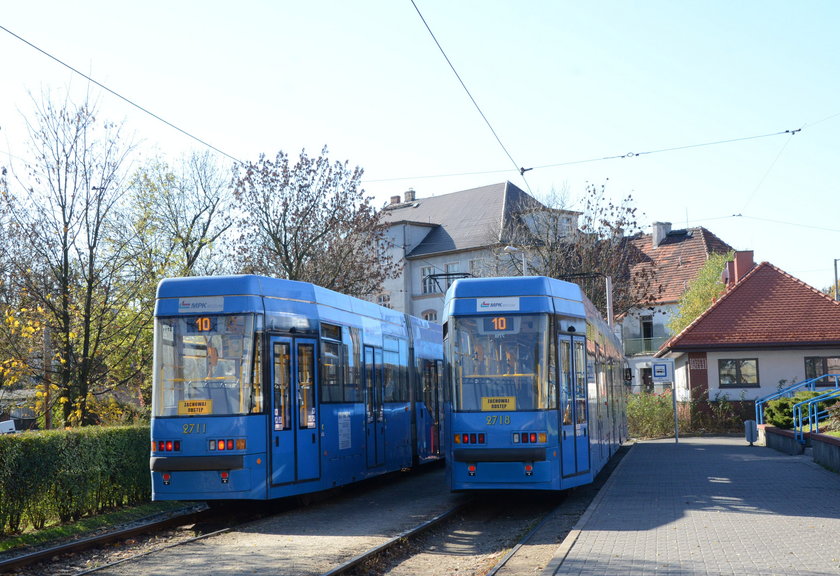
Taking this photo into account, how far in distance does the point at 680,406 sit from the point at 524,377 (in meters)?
25.9

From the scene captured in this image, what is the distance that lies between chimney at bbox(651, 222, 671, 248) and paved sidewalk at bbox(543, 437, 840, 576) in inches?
1988

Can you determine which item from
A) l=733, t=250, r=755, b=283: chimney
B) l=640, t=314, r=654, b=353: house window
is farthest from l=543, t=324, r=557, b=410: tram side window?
l=640, t=314, r=654, b=353: house window

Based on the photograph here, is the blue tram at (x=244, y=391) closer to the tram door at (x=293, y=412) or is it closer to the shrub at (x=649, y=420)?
the tram door at (x=293, y=412)

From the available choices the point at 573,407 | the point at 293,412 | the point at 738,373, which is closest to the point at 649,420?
the point at 738,373

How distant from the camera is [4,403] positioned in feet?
114

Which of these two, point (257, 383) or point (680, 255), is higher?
point (680, 255)

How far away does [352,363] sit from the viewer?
1752 cm

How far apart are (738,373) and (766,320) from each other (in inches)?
94.6

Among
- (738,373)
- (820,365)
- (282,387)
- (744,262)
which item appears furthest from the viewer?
(744,262)

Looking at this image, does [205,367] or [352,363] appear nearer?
[205,367]

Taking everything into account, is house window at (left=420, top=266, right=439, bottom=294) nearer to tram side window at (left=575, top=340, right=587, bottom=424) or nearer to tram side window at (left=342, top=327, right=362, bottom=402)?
tram side window at (left=342, top=327, right=362, bottom=402)

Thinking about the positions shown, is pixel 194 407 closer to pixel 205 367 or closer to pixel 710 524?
pixel 205 367

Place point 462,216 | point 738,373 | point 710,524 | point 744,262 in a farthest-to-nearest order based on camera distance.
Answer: point 462,216 < point 744,262 < point 738,373 < point 710,524

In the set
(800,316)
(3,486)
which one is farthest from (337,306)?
(800,316)
